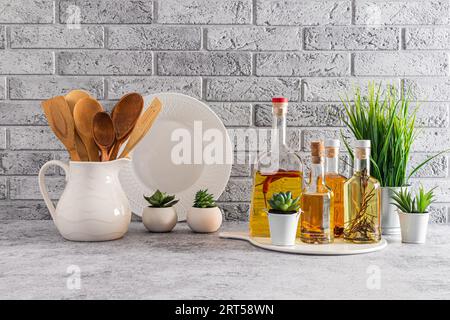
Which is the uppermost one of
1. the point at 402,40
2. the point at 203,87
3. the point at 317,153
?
the point at 402,40

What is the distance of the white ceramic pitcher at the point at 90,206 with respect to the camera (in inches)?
49.3

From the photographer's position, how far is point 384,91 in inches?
62.4

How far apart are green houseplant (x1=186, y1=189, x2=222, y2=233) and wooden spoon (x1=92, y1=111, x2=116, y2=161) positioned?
0.27m

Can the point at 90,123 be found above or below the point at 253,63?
below

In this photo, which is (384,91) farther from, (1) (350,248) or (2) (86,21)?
(2) (86,21)

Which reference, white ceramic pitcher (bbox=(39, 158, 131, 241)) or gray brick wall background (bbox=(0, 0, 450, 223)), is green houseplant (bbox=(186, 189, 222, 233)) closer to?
white ceramic pitcher (bbox=(39, 158, 131, 241))

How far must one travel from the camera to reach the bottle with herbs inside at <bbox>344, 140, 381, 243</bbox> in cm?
126

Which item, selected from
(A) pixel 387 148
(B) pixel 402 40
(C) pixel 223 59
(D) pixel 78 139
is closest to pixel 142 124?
(D) pixel 78 139

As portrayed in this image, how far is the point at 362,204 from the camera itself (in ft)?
4.16

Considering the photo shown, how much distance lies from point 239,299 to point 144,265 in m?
0.28

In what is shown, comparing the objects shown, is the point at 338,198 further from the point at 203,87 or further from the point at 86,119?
the point at 86,119

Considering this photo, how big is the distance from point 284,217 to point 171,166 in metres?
0.49
